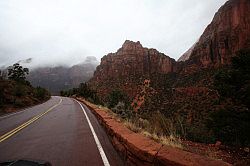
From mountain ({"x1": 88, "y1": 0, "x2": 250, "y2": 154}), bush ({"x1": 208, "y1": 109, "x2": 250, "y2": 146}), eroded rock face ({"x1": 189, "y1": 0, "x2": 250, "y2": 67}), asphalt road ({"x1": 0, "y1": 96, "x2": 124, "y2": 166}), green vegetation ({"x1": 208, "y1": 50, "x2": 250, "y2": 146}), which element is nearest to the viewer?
asphalt road ({"x1": 0, "y1": 96, "x2": 124, "y2": 166})

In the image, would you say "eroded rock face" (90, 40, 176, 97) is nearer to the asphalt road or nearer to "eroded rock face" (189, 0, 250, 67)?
"eroded rock face" (189, 0, 250, 67)

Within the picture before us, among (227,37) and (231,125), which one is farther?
(227,37)

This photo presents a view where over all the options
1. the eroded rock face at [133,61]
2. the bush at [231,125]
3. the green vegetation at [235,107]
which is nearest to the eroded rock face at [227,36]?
the eroded rock face at [133,61]

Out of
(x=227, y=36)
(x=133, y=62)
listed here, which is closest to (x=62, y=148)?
(x=227, y=36)

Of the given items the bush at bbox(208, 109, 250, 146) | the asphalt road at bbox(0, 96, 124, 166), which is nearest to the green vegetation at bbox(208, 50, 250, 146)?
the bush at bbox(208, 109, 250, 146)

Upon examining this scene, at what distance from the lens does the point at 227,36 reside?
13462cm

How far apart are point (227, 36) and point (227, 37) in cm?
86

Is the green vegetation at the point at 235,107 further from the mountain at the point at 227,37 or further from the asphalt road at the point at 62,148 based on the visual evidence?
the mountain at the point at 227,37

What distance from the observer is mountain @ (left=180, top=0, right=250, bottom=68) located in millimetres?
127938

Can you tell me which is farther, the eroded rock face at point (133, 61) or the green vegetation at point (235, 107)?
the eroded rock face at point (133, 61)

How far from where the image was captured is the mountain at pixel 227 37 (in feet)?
420

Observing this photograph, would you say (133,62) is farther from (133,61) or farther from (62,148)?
(62,148)

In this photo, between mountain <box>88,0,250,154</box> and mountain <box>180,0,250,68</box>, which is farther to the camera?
mountain <box>180,0,250,68</box>

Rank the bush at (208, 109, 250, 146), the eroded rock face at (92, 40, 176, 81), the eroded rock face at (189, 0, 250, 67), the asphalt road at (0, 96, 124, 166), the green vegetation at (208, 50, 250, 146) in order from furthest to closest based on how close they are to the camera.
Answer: the eroded rock face at (92, 40, 176, 81) → the eroded rock face at (189, 0, 250, 67) → the green vegetation at (208, 50, 250, 146) → the bush at (208, 109, 250, 146) → the asphalt road at (0, 96, 124, 166)
